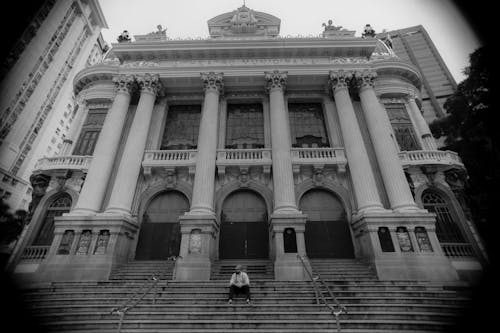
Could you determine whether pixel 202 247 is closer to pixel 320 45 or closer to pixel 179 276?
pixel 179 276

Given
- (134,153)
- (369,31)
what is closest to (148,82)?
(134,153)

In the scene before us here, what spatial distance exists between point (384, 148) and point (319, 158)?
136 inches

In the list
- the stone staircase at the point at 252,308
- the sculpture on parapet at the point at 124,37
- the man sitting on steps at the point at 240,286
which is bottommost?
the stone staircase at the point at 252,308

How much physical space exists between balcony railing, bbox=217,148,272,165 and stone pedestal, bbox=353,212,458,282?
5.85m

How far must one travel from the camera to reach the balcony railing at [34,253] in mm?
12875

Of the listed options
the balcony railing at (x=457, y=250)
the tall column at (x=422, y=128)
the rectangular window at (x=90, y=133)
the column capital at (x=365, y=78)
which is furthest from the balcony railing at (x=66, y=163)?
the tall column at (x=422, y=128)

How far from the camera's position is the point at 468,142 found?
14930 millimetres

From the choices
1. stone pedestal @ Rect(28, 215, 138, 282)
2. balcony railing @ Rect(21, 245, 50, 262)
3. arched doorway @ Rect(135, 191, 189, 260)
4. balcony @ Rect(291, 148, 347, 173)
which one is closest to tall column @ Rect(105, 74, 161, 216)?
stone pedestal @ Rect(28, 215, 138, 282)

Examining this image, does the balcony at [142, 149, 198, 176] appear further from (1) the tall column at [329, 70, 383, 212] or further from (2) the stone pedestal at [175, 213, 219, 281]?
(1) the tall column at [329, 70, 383, 212]

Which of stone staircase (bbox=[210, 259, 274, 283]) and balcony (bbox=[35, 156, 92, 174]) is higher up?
balcony (bbox=[35, 156, 92, 174])

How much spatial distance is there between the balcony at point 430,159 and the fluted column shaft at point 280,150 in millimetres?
6892

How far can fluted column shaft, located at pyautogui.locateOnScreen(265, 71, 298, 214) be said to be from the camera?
40.4ft

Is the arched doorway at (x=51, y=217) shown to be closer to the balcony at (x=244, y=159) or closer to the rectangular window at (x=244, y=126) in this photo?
the balcony at (x=244, y=159)

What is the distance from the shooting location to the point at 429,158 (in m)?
14.4
